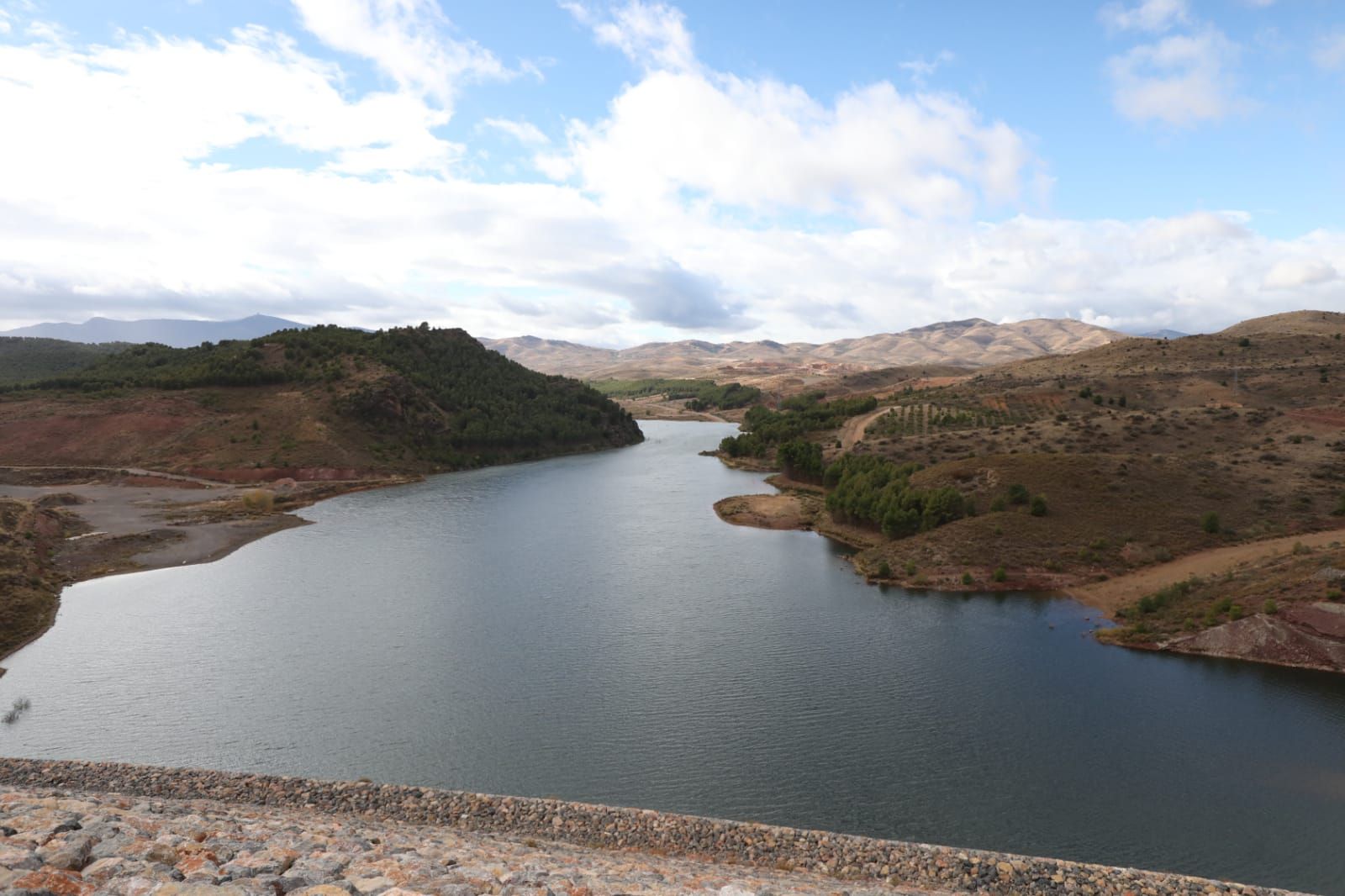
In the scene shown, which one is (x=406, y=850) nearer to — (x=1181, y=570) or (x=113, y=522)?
(x=1181, y=570)

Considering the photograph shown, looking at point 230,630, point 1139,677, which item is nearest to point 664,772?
point 1139,677

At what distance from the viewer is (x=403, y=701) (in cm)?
2941

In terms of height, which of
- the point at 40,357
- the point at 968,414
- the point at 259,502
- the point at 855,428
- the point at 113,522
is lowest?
the point at 113,522

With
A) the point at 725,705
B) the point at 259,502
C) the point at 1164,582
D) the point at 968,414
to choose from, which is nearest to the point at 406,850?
the point at 725,705

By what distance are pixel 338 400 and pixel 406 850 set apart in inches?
3915

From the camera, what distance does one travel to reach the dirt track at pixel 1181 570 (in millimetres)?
42625

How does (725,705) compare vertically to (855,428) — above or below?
below

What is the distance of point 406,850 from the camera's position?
552 inches

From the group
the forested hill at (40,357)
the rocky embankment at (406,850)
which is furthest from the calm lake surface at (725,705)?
the forested hill at (40,357)

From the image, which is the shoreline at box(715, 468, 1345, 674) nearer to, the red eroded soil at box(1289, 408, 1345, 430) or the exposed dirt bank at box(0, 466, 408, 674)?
the red eroded soil at box(1289, 408, 1345, 430)

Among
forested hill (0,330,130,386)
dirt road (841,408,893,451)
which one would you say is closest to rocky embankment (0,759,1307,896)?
dirt road (841,408,893,451)

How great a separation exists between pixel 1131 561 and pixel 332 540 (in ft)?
201

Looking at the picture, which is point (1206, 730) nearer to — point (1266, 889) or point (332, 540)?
point (1266, 889)

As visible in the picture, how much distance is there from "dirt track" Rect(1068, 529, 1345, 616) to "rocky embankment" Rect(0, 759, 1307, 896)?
1137 inches
